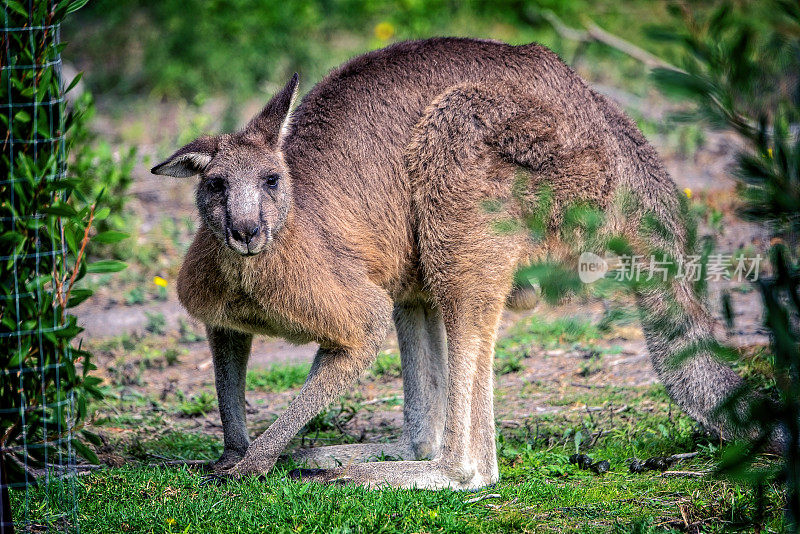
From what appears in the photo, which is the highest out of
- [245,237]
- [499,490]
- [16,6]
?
[16,6]

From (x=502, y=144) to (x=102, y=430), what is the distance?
2.72 metres

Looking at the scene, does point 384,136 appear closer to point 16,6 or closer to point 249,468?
point 249,468

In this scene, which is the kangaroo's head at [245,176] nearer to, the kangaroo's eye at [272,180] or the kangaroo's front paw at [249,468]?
the kangaroo's eye at [272,180]

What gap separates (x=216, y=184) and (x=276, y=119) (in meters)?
0.45

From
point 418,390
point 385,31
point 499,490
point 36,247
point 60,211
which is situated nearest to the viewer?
point 60,211

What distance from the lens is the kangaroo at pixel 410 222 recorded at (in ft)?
13.1

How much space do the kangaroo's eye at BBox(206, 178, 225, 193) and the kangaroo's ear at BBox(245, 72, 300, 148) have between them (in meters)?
0.33

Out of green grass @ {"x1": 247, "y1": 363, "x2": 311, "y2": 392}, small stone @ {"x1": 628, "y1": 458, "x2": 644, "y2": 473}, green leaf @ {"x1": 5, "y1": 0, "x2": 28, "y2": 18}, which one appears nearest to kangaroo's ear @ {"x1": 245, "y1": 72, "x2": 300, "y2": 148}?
green leaf @ {"x1": 5, "y1": 0, "x2": 28, "y2": 18}

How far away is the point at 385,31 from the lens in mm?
10727

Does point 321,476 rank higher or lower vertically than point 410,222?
lower

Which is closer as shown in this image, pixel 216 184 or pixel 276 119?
pixel 216 184

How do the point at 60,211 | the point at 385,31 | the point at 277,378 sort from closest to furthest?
the point at 60,211 → the point at 277,378 → the point at 385,31

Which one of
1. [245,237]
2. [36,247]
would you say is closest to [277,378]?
[245,237]

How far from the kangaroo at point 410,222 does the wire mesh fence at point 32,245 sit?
860mm
